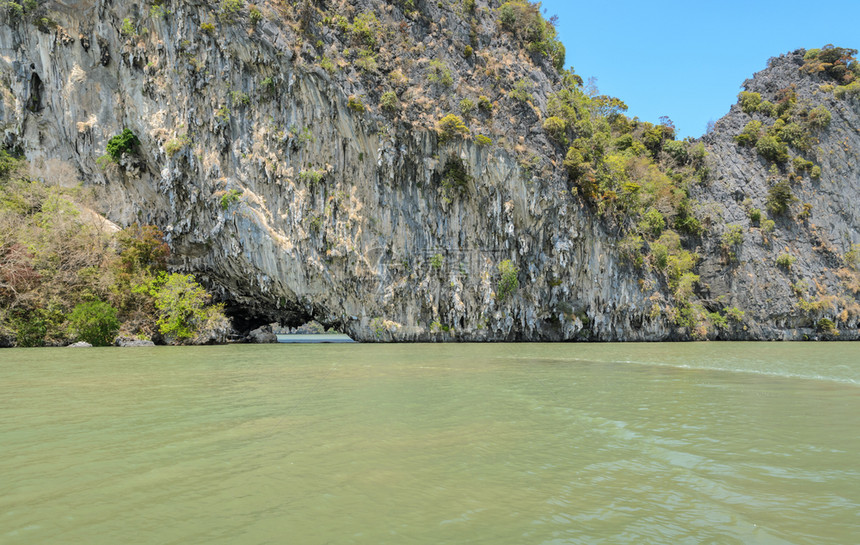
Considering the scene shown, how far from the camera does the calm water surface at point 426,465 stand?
3678 mm

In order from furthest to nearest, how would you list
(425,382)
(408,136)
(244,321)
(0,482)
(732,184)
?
(732,184)
(244,321)
(408,136)
(425,382)
(0,482)

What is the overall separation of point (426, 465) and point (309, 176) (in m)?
28.6

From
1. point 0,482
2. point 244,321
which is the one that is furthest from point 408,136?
point 0,482

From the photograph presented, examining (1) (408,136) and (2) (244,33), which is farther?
(1) (408,136)

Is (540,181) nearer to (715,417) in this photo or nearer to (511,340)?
(511,340)

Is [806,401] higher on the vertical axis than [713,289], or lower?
lower

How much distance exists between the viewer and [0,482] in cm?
456

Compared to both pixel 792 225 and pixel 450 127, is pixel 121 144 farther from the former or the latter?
pixel 792 225

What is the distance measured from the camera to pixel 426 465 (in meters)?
5.20

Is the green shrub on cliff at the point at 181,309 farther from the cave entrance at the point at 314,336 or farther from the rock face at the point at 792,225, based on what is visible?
the rock face at the point at 792,225

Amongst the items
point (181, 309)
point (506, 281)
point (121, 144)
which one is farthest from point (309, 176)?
point (506, 281)

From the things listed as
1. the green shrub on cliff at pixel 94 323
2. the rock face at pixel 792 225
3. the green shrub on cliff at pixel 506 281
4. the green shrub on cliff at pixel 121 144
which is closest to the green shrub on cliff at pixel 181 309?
the green shrub on cliff at pixel 94 323

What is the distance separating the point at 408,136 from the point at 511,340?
15.5 metres

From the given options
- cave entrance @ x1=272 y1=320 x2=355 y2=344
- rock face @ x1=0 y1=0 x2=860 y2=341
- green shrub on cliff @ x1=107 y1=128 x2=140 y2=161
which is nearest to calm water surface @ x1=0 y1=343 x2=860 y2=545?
rock face @ x1=0 y1=0 x2=860 y2=341
